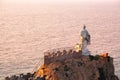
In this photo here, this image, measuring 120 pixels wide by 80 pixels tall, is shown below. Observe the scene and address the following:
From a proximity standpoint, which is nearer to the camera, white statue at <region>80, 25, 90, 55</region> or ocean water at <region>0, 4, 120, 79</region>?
white statue at <region>80, 25, 90, 55</region>

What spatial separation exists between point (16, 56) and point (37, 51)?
7.11 meters

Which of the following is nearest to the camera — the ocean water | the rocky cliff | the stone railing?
the rocky cliff

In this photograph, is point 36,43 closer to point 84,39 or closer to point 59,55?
point 84,39

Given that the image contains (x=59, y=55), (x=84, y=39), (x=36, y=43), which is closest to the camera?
(x=59, y=55)

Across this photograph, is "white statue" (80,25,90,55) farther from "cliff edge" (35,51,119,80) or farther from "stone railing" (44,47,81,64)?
"stone railing" (44,47,81,64)

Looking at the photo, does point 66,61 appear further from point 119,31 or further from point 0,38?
point 119,31

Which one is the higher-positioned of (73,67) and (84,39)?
(84,39)

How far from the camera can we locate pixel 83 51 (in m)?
43.4

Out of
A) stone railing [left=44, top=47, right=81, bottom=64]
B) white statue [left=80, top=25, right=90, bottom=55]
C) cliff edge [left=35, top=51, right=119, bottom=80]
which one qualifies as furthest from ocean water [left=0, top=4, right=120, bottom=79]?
cliff edge [left=35, top=51, right=119, bottom=80]

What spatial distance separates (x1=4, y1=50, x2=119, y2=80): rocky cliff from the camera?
38.9 meters

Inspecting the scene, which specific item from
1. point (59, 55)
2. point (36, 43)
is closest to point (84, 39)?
point (59, 55)

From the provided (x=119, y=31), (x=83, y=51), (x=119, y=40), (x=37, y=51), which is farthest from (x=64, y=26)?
(x=83, y=51)

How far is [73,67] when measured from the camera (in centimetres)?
4006

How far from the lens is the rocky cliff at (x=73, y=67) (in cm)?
3894
